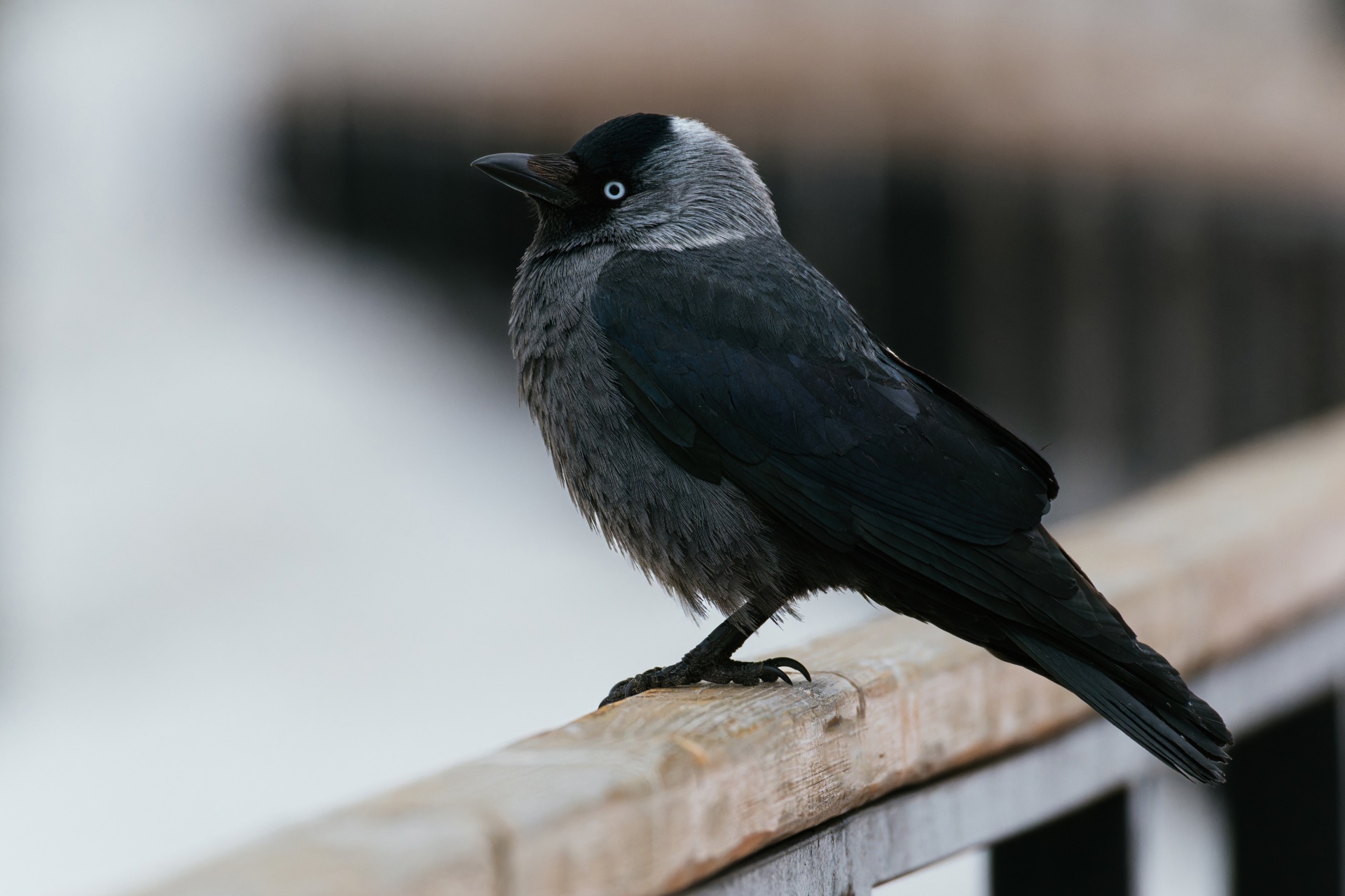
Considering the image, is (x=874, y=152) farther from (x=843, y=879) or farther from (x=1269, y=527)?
(x=843, y=879)

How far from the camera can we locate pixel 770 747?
5.52 feet

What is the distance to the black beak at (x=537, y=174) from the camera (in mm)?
2783

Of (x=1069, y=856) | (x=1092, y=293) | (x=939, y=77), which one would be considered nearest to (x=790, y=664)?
(x=1069, y=856)

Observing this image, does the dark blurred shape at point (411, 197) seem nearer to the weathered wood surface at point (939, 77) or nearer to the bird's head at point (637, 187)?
the weathered wood surface at point (939, 77)

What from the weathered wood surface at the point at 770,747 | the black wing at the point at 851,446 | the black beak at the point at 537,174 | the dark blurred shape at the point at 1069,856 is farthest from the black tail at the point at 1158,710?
the black beak at the point at 537,174

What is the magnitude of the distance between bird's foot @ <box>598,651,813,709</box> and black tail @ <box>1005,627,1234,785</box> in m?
0.39

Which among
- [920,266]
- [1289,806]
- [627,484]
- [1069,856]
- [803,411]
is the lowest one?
[920,266]

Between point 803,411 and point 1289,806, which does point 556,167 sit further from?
point 1289,806

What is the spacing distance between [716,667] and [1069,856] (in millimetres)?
563

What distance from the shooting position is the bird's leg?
2.26 meters

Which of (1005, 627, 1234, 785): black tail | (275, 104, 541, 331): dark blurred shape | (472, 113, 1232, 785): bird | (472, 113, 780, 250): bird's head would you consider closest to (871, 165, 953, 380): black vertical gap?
(275, 104, 541, 331): dark blurred shape

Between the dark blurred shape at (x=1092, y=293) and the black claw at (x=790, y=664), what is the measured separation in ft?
22.8

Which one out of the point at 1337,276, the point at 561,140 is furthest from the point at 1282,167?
the point at 561,140

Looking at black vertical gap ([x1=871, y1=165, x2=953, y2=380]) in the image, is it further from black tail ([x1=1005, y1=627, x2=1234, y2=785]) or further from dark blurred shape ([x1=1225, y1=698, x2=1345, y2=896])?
black tail ([x1=1005, y1=627, x2=1234, y2=785])
